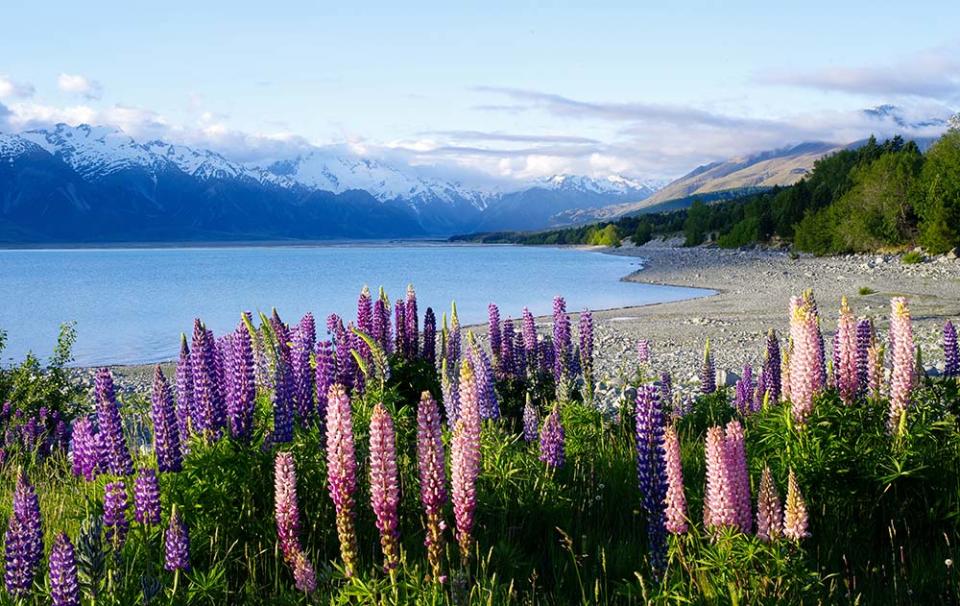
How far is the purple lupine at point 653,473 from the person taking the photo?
5.13 meters

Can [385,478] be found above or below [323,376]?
below

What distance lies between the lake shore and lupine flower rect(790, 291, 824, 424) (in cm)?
419

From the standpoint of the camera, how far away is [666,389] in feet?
37.2

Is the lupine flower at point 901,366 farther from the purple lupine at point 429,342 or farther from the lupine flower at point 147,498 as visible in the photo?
the purple lupine at point 429,342

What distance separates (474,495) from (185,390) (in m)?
3.35

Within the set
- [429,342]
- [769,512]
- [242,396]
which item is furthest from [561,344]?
[769,512]

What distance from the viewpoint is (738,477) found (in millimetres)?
4668

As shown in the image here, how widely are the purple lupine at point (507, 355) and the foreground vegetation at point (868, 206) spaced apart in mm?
54453

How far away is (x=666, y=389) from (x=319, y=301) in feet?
152

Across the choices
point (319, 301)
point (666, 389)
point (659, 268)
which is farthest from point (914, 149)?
point (666, 389)

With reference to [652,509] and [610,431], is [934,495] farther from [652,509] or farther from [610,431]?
[610,431]

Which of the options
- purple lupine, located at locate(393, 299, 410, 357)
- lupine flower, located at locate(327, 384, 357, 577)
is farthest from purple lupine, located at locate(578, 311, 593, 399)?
lupine flower, located at locate(327, 384, 357, 577)

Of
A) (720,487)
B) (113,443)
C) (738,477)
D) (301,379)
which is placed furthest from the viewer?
(301,379)

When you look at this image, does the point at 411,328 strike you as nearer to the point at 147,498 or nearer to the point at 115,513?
the point at 147,498
